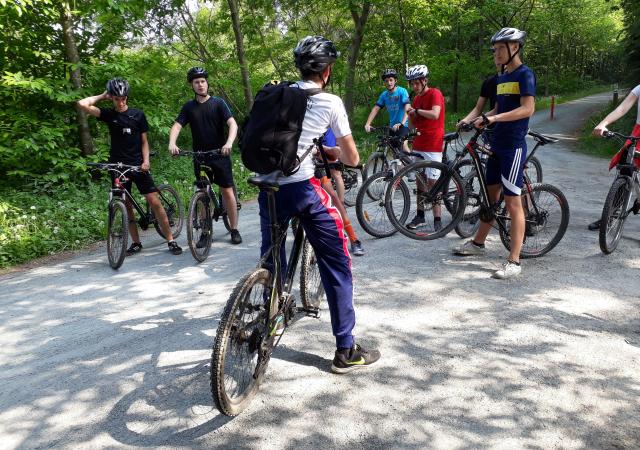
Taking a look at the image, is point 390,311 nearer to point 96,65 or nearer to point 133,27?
point 96,65

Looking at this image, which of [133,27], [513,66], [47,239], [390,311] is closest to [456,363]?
[390,311]

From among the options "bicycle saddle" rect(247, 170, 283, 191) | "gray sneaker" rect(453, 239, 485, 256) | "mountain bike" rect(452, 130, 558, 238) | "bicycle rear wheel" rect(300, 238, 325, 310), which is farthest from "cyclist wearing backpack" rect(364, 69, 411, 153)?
"bicycle saddle" rect(247, 170, 283, 191)

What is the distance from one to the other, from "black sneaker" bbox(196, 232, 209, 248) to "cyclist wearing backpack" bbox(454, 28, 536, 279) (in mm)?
3460

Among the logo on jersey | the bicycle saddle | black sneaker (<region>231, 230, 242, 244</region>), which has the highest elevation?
the logo on jersey

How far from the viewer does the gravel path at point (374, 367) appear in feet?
8.87

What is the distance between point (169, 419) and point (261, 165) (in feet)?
5.30

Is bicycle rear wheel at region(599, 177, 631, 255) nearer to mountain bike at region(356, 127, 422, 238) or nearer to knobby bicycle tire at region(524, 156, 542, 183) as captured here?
mountain bike at region(356, 127, 422, 238)

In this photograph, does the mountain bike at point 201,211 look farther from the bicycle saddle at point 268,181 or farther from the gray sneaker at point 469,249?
the bicycle saddle at point 268,181

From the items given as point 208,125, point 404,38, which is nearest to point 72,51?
point 208,125

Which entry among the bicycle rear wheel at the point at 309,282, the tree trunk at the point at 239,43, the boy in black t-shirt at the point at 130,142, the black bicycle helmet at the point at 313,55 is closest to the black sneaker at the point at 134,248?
the boy in black t-shirt at the point at 130,142

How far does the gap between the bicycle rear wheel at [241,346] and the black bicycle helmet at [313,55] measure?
128 cm

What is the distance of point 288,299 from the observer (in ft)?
10.7

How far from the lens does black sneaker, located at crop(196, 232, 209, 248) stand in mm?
6039

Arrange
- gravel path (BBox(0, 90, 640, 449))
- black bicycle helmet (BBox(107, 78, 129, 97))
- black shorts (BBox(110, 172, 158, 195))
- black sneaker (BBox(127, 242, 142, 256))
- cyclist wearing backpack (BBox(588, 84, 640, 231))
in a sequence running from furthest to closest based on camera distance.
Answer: black sneaker (BBox(127, 242, 142, 256)) < black shorts (BBox(110, 172, 158, 195)) < black bicycle helmet (BBox(107, 78, 129, 97)) < cyclist wearing backpack (BBox(588, 84, 640, 231)) < gravel path (BBox(0, 90, 640, 449))
